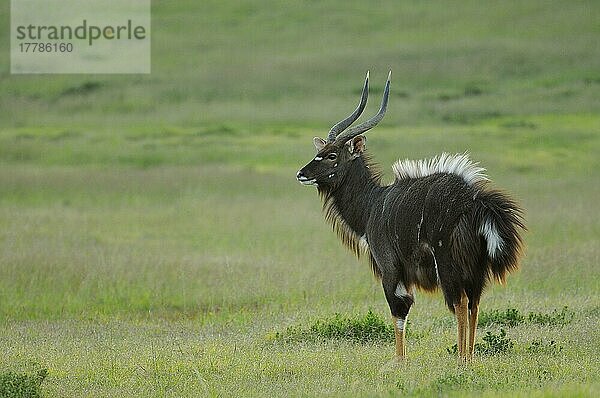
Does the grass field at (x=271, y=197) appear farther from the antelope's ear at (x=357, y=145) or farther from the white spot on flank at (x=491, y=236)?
the antelope's ear at (x=357, y=145)

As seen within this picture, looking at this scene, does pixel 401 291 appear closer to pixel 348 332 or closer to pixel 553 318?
pixel 348 332

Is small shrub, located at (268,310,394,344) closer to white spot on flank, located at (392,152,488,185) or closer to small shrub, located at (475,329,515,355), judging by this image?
small shrub, located at (475,329,515,355)

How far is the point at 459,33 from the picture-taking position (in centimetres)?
5144

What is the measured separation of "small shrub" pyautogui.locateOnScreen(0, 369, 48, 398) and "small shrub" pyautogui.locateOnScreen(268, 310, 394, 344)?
356 cm

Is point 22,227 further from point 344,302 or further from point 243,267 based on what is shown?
point 344,302

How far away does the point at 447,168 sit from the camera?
33.7 ft

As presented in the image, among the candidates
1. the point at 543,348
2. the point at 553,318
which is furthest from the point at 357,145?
the point at 553,318

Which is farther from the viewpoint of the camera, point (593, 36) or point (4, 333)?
point (593, 36)

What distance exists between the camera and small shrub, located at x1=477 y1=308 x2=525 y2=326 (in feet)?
41.7

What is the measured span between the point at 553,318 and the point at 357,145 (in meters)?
3.41

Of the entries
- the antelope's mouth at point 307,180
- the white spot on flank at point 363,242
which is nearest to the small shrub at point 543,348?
the white spot on flank at point 363,242

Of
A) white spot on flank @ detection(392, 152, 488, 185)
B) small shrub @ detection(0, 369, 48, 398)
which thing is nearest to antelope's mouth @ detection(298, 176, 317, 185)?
white spot on flank @ detection(392, 152, 488, 185)

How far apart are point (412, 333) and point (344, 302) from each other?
2923 mm

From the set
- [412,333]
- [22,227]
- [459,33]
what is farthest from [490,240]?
[459,33]
